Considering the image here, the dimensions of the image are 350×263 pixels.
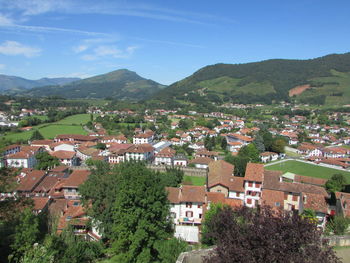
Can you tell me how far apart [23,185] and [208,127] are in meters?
76.3

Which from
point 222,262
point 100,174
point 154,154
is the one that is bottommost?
point 154,154

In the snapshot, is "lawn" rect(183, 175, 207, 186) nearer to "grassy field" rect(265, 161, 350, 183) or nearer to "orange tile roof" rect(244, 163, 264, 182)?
"orange tile roof" rect(244, 163, 264, 182)

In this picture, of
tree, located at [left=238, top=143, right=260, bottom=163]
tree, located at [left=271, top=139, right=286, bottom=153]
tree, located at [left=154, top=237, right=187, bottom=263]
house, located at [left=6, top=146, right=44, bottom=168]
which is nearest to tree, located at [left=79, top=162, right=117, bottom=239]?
→ tree, located at [left=154, top=237, right=187, bottom=263]

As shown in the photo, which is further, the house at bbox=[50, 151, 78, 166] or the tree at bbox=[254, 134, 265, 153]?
the tree at bbox=[254, 134, 265, 153]

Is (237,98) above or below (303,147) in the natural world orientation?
above

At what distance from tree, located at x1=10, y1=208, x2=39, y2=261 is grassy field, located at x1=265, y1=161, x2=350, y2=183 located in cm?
4048

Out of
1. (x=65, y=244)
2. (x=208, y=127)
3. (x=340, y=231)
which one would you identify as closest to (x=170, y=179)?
(x=65, y=244)

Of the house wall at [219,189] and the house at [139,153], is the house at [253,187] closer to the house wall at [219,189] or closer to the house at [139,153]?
the house wall at [219,189]

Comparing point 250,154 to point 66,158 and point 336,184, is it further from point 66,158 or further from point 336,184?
point 66,158

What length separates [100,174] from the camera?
20.9 m

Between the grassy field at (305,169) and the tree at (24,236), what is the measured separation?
40.5m

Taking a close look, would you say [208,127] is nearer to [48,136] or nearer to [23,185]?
[48,136]

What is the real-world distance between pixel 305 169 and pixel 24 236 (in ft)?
148

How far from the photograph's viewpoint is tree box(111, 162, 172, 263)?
52.4ft
